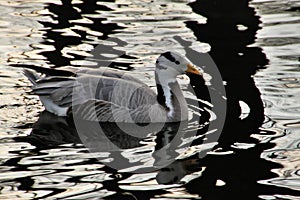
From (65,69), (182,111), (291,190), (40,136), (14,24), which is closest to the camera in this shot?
(291,190)

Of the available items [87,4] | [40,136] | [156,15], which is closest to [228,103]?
[40,136]

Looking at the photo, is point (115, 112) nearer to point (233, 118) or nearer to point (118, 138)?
point (118, 138)

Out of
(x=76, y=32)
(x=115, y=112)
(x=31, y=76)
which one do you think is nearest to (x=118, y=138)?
(x=115, y=112)

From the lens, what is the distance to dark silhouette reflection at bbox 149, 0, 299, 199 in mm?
8742

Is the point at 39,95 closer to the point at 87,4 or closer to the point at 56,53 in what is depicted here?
the point at 56,53

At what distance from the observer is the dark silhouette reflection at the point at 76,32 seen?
13297 mm

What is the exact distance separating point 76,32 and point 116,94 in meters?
3.52

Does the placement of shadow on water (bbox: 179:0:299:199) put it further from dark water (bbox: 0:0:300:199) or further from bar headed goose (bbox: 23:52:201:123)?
bar headed goose (bbox: 23:52:201:123)

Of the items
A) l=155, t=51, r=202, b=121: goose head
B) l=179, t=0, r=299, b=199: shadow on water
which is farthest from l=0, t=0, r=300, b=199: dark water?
l=155, t=51, r=202, b=121: goose head

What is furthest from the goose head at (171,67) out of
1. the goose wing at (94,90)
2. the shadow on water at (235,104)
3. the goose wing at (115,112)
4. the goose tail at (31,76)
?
the goose tail at (31,76)

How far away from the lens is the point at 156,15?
15500 mm

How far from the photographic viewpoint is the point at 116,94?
11273 millimetres

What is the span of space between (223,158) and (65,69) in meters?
4.13

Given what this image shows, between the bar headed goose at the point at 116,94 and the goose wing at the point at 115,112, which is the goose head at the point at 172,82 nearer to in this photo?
the bar headed goose at the point at 116,94
